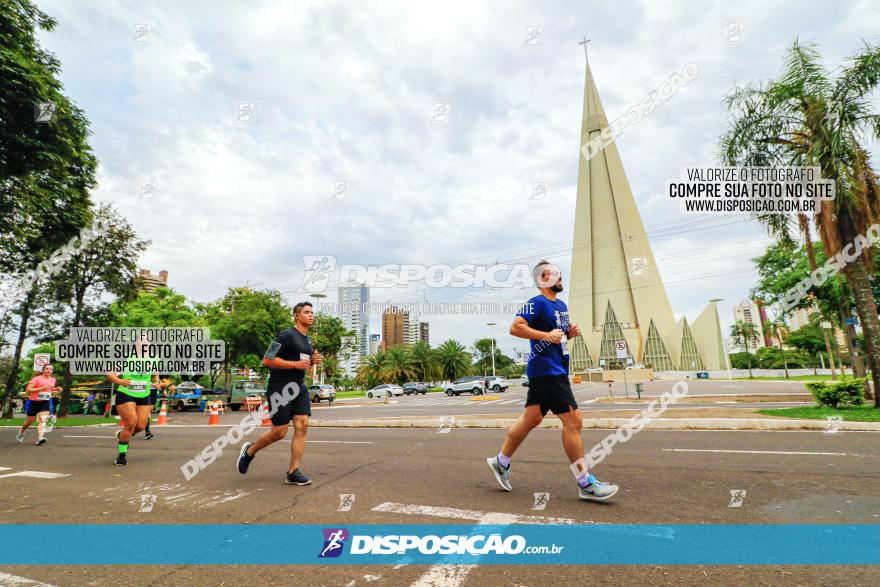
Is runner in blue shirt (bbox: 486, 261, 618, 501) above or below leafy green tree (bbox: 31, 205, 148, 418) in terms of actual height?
below

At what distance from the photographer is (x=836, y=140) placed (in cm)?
1066

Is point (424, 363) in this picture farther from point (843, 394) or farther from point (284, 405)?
point (284, 405)

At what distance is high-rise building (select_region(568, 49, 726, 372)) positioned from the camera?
8419cm

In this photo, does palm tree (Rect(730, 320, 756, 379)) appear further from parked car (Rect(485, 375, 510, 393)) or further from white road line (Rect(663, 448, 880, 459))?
white road line (Rect(663, 448, 880, 459))

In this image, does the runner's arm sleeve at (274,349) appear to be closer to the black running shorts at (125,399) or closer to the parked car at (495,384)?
the black running shorts at (125,399)

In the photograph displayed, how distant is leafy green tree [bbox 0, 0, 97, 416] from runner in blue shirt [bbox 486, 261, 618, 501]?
12.3 m

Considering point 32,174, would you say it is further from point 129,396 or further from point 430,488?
point 430,488

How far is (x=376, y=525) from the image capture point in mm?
3338

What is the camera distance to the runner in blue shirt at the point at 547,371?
402 centimetres

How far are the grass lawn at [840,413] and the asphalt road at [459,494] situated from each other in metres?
2.26

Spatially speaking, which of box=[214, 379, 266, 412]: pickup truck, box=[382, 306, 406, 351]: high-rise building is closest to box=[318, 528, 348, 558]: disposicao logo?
box=[214, 379, 266, 412]: pickup truck

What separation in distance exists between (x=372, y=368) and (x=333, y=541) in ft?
241

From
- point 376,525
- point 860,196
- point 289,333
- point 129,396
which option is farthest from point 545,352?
point 860,196

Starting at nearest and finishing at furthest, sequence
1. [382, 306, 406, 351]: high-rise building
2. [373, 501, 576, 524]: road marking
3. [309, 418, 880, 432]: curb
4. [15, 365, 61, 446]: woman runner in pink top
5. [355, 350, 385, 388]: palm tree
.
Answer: [373, 501, 576, 524]: road marking < [309, 418, 880, 432]: curb < [15, 365, 61, 446]: woman runner in pink top < [355, 350, 385, 388]: palm tree < [382, 306, 406, 351]: high-rise building
